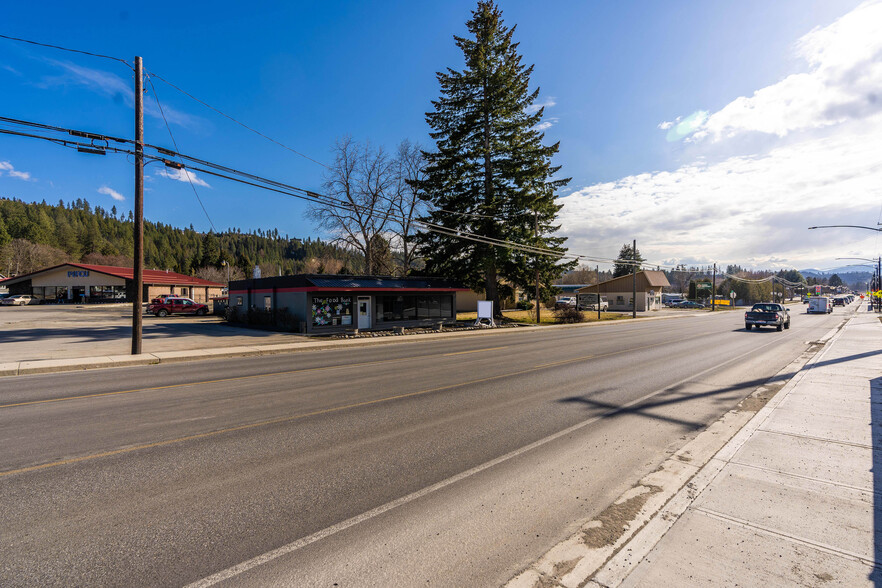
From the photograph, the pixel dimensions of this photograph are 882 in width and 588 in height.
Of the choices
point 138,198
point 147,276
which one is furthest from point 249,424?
point 147,276

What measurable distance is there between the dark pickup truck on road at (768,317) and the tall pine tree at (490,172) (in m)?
13.5

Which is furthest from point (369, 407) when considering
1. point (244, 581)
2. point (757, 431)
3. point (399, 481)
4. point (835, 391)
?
point (835, 391)

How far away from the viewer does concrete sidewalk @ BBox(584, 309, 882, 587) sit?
3.02 m

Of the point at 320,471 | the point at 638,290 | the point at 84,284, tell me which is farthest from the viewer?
the point at 638,290

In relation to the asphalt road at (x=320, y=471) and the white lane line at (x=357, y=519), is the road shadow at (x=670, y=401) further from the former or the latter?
the white lane line at (x=357, y=519)

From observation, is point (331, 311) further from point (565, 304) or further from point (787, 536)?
point (565, 304)

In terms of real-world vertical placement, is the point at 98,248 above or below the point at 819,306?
above

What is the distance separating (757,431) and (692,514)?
350cm

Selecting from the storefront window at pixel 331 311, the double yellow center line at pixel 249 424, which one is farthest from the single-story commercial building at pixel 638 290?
the double yellow center line at pixel 249 424

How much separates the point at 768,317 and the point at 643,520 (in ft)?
101

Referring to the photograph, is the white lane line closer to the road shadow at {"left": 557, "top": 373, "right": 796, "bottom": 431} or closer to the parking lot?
the road shadow at {"left": 557, "top": 373, "right": 796, "bottom": 431}

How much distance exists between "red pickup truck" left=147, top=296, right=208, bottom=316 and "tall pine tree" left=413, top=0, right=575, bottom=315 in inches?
1001

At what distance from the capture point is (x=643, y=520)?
382 cm

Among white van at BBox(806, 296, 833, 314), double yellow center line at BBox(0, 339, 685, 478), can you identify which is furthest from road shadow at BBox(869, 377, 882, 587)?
white van at BBox(806, 296, 833, 314)
